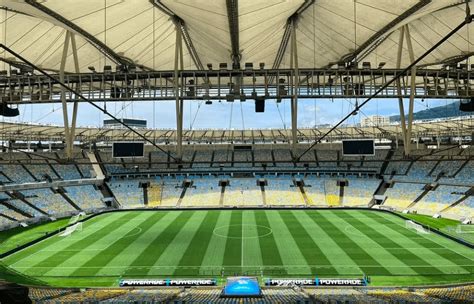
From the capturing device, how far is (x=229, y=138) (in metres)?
57.9

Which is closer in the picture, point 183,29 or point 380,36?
point 380,36

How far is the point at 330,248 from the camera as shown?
25.6 m

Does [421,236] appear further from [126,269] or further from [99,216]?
[99,216]

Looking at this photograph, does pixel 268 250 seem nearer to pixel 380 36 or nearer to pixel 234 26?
pixel 234 26

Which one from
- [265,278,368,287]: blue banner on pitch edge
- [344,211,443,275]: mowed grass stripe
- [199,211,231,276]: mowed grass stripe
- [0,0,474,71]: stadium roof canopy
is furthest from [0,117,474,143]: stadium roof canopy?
[265,278,368,287]: blue banner on pitch edge

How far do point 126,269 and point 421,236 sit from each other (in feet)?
77.2

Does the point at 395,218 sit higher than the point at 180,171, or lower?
lower

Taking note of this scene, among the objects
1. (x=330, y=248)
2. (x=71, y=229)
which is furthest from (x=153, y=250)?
(x=330, y=248)

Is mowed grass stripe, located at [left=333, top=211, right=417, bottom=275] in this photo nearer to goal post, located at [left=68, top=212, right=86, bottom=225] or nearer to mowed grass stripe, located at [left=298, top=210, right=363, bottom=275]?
mowed grass stripe, located at [left=298, top=210, right=363, bottom=275]

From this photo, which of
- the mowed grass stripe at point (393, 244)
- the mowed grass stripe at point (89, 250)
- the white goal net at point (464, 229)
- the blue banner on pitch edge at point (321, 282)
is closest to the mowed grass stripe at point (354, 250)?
the mowed grass stripe at point (393, 244)

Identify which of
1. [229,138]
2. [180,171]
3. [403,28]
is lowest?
[180,171]

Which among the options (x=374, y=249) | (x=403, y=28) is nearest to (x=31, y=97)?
(x=403, y=28)

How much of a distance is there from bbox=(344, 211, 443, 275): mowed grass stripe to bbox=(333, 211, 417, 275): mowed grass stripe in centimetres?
6

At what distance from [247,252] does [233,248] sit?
4.96 ft
